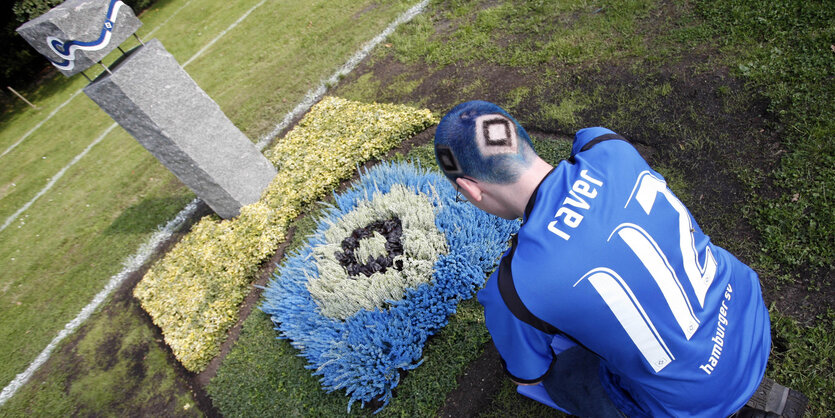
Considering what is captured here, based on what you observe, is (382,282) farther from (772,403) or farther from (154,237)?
(154,237)

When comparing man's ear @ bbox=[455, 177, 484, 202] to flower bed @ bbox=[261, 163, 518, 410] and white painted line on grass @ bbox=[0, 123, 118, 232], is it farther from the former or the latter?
white painted line on grass @ bbox=[0, 123, 118, 232]

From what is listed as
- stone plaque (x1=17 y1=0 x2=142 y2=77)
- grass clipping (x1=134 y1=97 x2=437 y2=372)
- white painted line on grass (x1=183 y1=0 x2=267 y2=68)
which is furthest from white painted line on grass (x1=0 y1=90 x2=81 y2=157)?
stone plaque (x1=17 y1=0 x2=142 y2=77)

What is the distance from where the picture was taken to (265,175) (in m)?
6.45

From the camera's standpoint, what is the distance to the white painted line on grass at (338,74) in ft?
25.5

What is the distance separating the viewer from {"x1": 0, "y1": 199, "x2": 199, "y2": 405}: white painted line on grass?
5.64m

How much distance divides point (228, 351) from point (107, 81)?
351cm

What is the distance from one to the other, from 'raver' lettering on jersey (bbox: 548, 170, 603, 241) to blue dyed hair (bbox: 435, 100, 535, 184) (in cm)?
29

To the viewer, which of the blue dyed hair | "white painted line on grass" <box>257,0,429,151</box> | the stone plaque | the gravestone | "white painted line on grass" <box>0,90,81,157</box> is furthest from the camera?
"white painted line on grass" <box>0,90,81,157</box>

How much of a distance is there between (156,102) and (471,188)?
15.9 ft

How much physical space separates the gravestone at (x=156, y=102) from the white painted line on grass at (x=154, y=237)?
1.43 meters

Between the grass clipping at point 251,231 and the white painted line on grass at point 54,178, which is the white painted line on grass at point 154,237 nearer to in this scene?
the white painted line on grass at point 54,178

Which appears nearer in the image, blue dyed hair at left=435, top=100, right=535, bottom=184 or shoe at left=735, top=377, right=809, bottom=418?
blue dyed hair at left=435, top=100, right=535, bottom=184

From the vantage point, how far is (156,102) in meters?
5.19

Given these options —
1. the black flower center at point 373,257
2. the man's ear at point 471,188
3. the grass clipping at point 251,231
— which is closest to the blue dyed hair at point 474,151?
the man's ear at point 471,188
